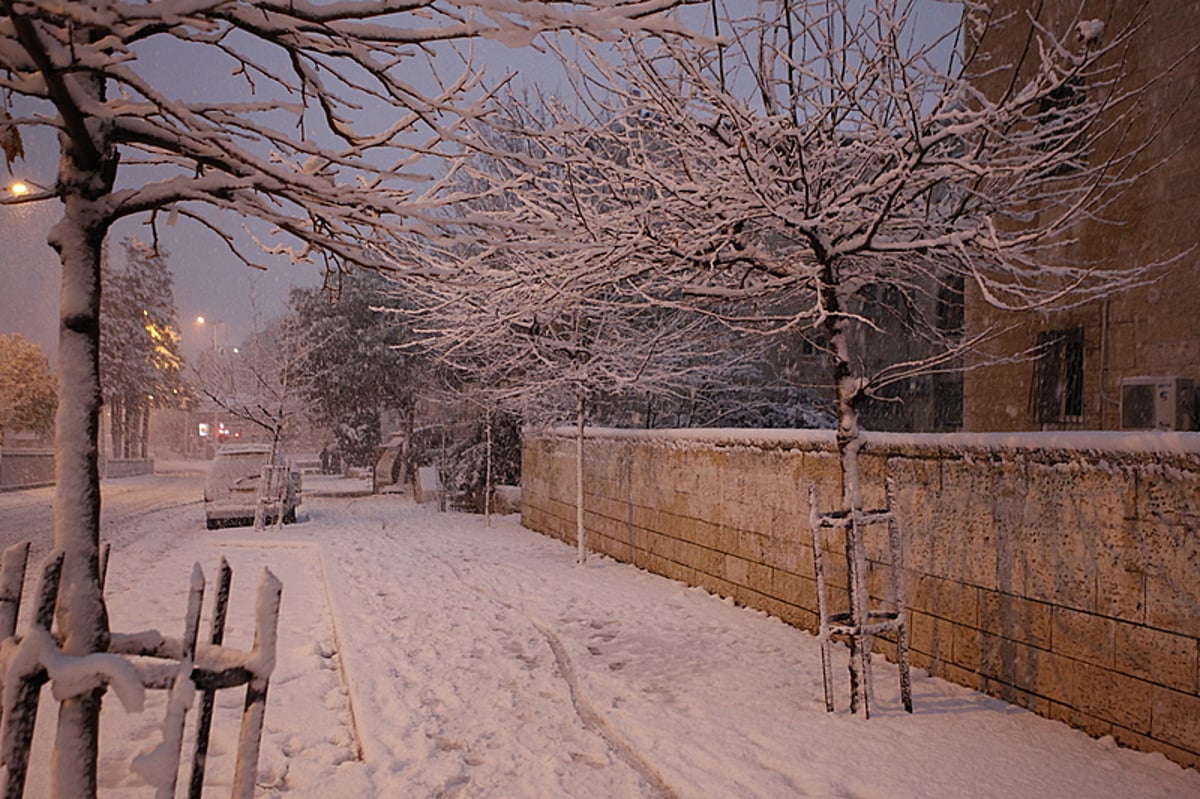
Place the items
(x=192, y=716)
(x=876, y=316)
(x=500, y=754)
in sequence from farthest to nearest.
Answer: 1. (x=876, y=316)
2. (x=192, y=716)
3. (x=500, y=754)

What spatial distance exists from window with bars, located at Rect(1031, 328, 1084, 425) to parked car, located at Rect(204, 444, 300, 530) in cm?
1457

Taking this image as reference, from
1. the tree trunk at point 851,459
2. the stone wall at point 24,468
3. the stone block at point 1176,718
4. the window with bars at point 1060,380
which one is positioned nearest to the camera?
the stone block at point 1176,718

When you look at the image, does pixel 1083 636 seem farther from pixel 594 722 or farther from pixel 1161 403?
pixel 1161 403

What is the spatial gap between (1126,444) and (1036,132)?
280 cm

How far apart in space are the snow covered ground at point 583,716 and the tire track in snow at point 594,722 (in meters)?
0.02

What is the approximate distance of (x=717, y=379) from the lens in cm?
1580

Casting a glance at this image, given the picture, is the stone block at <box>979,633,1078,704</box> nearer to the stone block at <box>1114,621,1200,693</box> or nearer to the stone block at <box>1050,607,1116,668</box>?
the stone block at <box>1050,607,1116,668</box>

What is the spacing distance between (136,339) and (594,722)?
4904cm

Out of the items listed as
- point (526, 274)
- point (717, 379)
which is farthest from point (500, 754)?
point (717, 379)

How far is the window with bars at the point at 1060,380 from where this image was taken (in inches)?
438

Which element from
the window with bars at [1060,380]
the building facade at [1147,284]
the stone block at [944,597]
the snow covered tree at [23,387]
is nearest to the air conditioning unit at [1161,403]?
the building facade at [1147,284]

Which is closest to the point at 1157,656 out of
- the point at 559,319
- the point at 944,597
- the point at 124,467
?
the point at 944,597

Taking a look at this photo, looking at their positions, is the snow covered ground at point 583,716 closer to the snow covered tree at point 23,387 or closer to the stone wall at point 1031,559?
the stone wall at point 1031,559

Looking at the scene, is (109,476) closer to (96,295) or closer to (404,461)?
(404,461)
